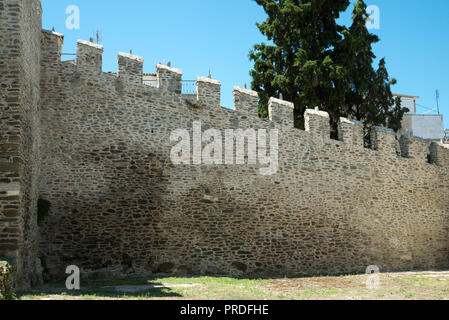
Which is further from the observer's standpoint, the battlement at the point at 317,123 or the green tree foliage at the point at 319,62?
the green tree foliage at the point at 319,62

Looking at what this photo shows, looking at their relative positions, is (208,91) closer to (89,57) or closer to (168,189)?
(168,189)

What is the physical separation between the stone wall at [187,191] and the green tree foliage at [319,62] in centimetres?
310

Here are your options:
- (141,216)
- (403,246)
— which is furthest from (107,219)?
(403,246)

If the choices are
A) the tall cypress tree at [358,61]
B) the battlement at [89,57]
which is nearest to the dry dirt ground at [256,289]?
the battlement at [89,57]

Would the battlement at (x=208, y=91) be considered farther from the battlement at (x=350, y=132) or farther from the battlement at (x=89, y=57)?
the battlement at (x=350, y=132)

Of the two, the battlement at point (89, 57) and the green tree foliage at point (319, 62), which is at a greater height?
the green tree foliage at point (319, 62)

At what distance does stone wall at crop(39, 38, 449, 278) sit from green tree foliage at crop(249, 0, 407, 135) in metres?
3.10

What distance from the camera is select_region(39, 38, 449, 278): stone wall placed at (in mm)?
11914

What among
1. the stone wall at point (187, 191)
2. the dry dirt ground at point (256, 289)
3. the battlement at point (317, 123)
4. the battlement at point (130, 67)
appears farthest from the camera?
the battlement at point (317, 123)

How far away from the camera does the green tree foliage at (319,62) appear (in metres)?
18.2

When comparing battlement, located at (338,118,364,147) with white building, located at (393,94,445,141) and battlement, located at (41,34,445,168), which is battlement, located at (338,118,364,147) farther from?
white building, located at (393,94,445,141)
